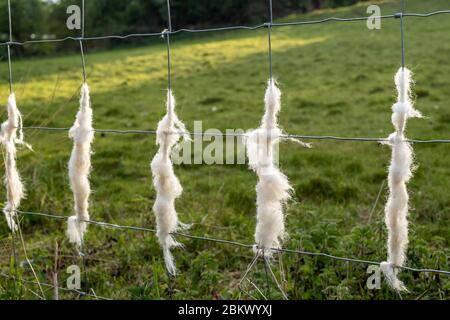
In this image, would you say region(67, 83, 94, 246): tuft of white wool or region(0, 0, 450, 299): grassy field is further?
region(0, 0, 450, 299): grassy field

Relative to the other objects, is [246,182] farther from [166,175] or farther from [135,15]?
[135,15]

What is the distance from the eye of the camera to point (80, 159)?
7.22 ft

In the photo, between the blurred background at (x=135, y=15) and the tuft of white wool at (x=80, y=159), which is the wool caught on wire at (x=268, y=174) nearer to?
the tuft of white wool at (x=80, y=159)

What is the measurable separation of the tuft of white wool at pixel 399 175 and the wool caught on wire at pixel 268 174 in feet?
1.06

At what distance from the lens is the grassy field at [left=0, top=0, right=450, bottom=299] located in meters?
2.68

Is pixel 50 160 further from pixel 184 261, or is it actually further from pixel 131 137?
pixel 184 261

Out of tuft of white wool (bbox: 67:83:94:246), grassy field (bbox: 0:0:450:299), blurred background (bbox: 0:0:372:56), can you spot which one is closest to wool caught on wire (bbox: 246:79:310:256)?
grassy field (bbox: 0:0:450:299)

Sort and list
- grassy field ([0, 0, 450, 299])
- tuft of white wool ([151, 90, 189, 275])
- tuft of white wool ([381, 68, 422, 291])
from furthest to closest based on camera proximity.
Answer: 1. grassy field ([0, 0, 450, 299])
2. tuft of white wool ([151, 90, 189, 275])
3. tuft of white wool ([381, 68, 422, 291])

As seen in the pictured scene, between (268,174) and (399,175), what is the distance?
1.29ft

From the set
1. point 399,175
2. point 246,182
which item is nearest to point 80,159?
point 399,175

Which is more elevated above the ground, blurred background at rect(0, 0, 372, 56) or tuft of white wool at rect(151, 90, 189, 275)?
blurred background at rect(0, 0, 372, 56)

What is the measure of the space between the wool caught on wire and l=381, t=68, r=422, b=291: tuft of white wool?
32 centimetres

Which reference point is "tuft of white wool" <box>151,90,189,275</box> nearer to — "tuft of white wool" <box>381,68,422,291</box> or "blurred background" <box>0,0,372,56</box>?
"tuft of white wool" <box>381,68,422,291</box>
